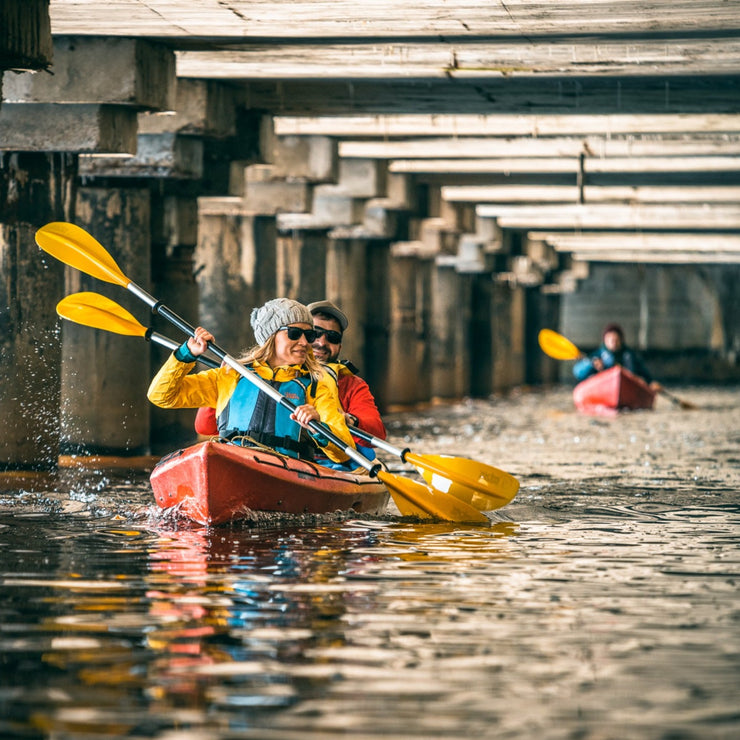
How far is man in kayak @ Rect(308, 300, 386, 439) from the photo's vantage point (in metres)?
10.4

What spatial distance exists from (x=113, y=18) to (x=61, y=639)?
713 cm

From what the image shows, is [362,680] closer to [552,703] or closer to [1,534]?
[552,703]

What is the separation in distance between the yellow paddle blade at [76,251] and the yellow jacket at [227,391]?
4.51 feet

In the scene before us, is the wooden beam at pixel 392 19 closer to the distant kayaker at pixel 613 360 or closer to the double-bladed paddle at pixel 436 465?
the double-bladed paddle at pixel 436 465

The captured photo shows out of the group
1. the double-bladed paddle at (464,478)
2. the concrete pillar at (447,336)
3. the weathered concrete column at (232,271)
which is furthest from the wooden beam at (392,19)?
the concrete pillar at (447,336)

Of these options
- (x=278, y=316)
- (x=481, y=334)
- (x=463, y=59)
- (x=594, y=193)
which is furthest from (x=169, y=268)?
(x=481, y=334)

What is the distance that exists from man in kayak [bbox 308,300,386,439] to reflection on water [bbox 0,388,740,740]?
0.64m

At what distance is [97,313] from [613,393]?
16689mm

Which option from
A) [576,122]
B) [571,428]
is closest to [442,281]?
[571,428]

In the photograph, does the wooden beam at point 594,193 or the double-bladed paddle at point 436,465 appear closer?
the double-bladed paddle at point 436,465

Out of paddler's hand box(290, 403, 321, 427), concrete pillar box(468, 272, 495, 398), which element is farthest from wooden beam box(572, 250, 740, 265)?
paddler's hand box(290, 403, 321, 427)

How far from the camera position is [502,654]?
5594 mm

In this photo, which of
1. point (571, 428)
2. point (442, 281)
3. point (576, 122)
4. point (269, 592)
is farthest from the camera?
point (442, 281)

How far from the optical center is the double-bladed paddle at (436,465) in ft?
33.8
